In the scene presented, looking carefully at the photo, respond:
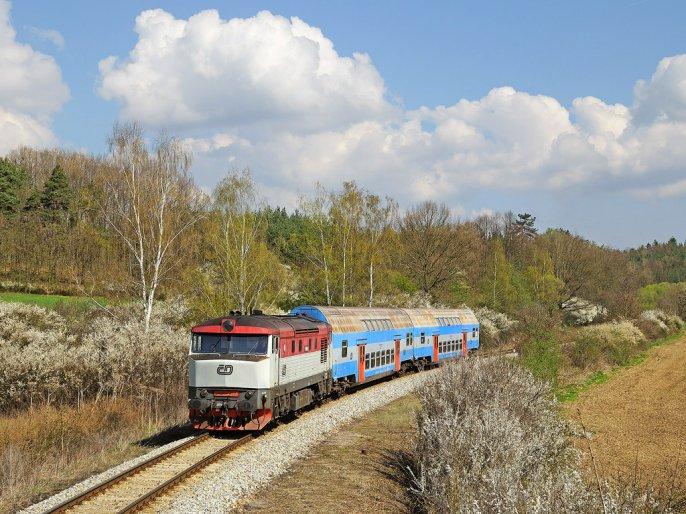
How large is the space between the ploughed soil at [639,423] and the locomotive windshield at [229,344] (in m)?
8.59

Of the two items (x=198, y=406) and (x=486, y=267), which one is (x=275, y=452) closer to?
(x=198, y=406)

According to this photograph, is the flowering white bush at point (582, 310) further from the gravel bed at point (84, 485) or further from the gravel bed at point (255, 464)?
the gravel bed at point (84, 485)

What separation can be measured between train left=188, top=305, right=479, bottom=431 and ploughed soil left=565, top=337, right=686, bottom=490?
26.5ft

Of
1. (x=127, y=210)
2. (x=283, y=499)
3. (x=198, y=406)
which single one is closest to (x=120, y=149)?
(x=127, y=210)

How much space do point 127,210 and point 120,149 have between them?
3.16m

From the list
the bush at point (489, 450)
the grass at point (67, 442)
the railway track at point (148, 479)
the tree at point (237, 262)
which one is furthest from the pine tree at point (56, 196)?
the bush at point (489, 450)

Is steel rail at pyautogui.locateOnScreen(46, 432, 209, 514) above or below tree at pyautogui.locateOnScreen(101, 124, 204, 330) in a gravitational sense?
below

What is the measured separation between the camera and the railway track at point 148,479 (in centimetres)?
1134

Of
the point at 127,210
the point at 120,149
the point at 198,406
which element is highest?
the point at 120,149

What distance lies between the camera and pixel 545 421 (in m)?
14.9

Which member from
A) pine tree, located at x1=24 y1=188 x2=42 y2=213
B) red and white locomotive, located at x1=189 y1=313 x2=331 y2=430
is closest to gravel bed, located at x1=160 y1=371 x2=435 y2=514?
red and white locomotive, located at x1=189 y1=313 x2=331 y2=430

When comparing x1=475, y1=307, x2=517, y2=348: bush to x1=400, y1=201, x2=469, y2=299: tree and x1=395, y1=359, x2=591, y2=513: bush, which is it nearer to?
x1=400, y1=201, x2=469, y2=299: tree

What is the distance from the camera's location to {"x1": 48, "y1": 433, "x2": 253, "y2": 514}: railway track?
37.2 ft

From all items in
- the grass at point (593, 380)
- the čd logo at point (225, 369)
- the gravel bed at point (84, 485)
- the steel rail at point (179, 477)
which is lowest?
the grass at point (593, 380)
